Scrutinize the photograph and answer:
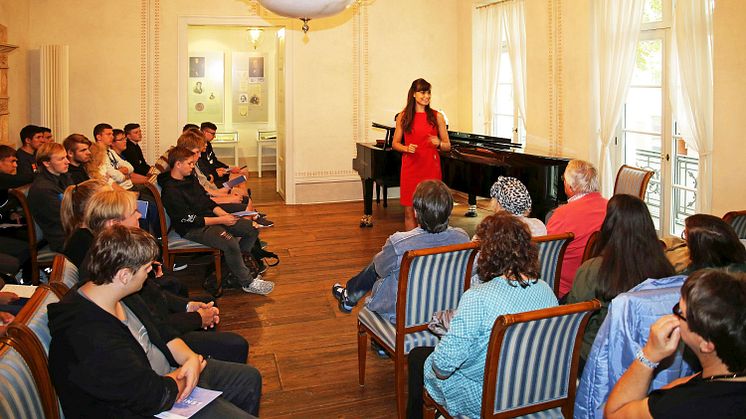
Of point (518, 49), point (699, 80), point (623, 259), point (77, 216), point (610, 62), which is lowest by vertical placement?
point (623, 259)

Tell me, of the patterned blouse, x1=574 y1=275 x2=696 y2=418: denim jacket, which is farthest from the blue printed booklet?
x1=574 y1=275 x2=696 y2=418: denim jacket

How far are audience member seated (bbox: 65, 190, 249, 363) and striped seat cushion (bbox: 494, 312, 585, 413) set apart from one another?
1240 millimetres

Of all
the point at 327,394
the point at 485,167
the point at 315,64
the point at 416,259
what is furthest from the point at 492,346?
the point at 315,64

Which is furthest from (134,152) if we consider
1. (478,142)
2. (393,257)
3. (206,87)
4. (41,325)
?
(41,325)

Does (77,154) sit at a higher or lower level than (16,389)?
higher

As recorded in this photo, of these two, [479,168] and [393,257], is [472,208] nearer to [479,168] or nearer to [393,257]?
[479,168]

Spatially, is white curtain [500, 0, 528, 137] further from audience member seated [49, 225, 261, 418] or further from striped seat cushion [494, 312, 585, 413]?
audience member seated [49, 225, 261, 418]

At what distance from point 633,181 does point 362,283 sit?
3302 millimetres

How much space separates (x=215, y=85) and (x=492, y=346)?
1143 centimetres

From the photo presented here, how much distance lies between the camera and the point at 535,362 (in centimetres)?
254

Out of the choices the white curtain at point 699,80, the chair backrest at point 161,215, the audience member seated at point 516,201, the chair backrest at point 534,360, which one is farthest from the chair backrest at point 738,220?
the chair backrest at point 161,215

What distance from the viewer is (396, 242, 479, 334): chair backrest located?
339 cm

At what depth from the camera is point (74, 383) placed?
2.26 m

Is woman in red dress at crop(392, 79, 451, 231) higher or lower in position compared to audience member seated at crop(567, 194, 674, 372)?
higher
